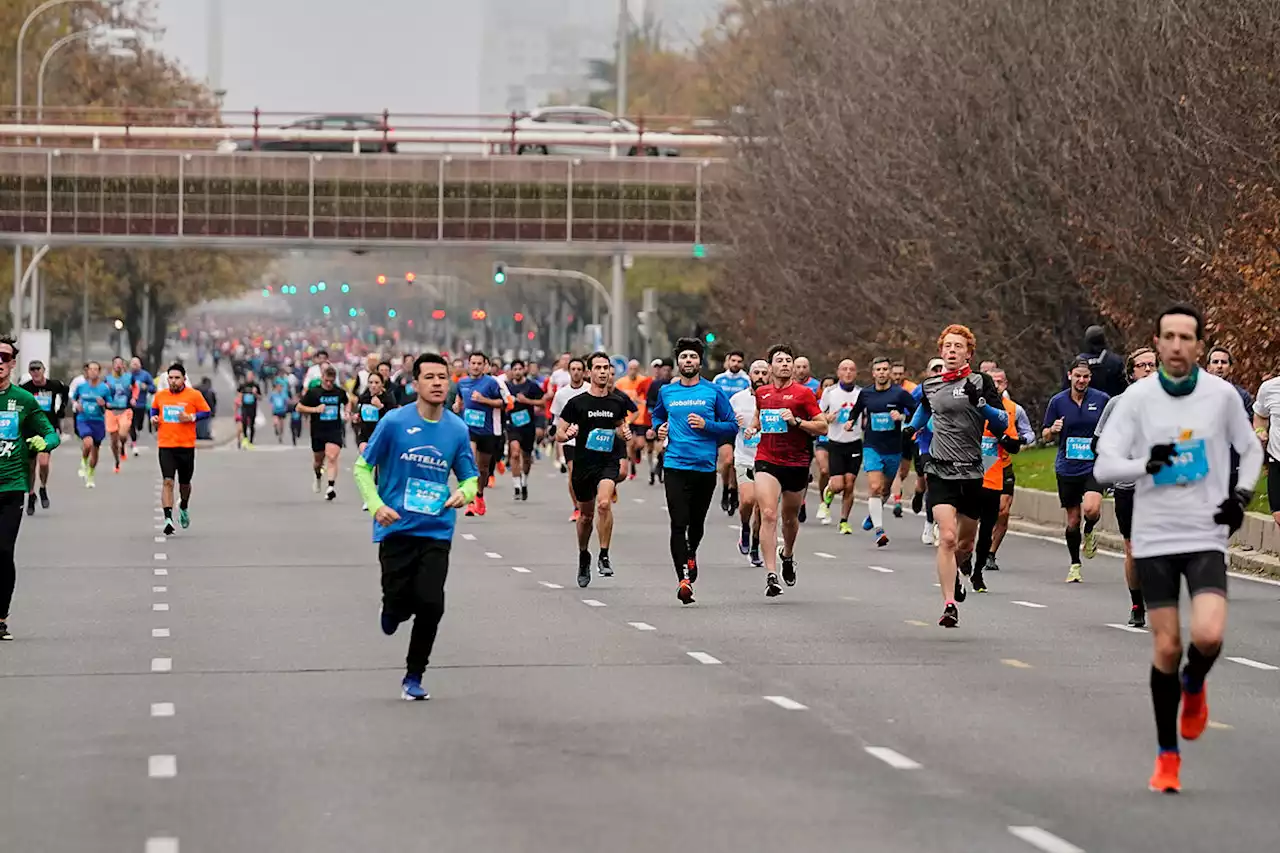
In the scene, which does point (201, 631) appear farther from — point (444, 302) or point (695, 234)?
point (444, 302)

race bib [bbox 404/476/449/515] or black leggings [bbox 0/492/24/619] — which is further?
black leggings [bbox 0/492/24/619]

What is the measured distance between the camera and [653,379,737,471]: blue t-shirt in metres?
18.4

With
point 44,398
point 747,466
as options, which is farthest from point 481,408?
point 747,466

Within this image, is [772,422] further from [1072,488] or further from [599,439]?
[1072,488]

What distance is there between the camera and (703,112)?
81938 millimetres

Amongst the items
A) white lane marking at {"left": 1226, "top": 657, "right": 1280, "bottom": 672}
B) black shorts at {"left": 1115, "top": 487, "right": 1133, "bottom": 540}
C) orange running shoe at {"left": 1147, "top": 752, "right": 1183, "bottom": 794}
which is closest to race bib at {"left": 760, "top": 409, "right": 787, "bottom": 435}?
black shorts at {"left": 1115, "top": 487, "right": 1133, "bottom": 540}

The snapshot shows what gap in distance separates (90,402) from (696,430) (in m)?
21.1

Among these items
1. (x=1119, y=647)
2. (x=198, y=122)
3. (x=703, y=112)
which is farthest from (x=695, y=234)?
(x=1119, y=647)

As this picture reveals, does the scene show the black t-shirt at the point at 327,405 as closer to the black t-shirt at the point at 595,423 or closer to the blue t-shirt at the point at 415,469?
the black t-shirt at the point at 595,423

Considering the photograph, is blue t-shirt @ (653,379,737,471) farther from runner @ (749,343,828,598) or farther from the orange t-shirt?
the orange t-shirt

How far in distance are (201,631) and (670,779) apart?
22.3ft

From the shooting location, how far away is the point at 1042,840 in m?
8.61

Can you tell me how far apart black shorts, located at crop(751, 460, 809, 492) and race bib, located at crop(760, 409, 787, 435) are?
26 centimetres

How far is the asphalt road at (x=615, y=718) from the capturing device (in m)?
8.94
